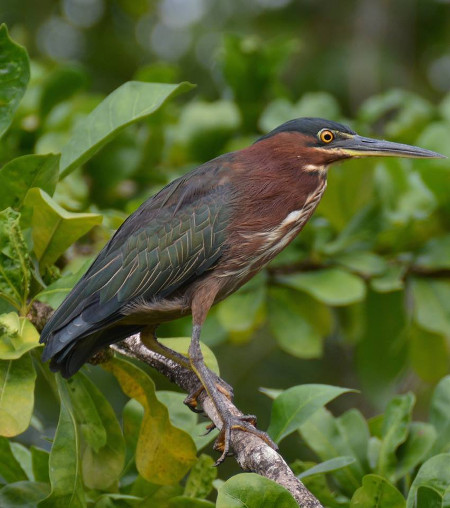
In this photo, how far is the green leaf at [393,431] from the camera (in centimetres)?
266

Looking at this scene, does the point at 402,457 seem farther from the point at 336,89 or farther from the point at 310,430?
the point at 336,89

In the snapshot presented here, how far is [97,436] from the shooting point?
108 inches

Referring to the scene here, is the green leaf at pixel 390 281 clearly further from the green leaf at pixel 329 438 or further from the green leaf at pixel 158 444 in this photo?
the green leaf at pixel 158 444

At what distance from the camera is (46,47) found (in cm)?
761

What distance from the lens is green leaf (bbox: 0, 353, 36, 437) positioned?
96.9 inches

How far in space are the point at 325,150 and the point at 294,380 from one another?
3.71 metres

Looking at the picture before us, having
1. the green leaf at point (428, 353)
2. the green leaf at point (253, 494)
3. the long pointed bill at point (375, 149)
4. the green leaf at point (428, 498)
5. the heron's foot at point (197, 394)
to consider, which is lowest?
the green leaf at point (428, 353)

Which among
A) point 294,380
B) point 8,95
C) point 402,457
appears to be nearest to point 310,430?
point 402,457

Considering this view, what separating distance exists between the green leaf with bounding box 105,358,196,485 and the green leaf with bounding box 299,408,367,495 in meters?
0.40

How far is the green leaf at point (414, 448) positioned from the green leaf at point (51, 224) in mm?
1214

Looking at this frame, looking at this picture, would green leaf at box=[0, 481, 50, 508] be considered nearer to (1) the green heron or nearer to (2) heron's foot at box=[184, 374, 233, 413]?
(1) the green heron

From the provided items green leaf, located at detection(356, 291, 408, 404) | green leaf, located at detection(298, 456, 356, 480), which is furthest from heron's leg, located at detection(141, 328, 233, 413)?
green leaf, located at detection(356, 291, 408, 404)

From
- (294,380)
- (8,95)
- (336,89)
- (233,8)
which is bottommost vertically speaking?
(294,380)

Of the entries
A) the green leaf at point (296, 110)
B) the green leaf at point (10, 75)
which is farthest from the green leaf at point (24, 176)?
the green leaf at point (296, 110)
